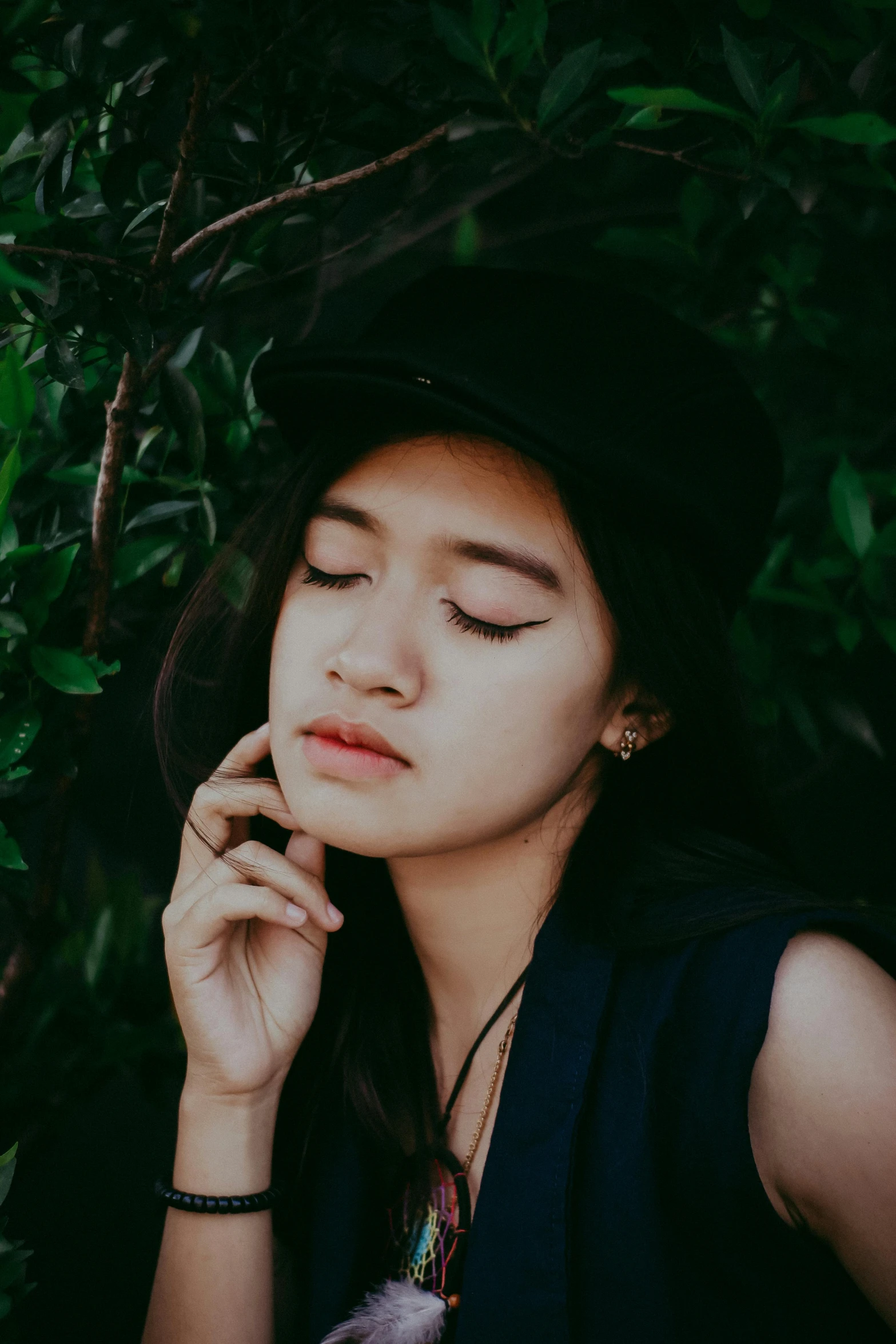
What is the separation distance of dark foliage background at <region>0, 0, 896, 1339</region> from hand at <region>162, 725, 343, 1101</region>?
25cm

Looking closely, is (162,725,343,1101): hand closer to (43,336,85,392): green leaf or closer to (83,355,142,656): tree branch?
(83,355,142,656): tree branch

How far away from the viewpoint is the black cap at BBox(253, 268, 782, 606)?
4.50ft

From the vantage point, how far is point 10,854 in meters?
1.55

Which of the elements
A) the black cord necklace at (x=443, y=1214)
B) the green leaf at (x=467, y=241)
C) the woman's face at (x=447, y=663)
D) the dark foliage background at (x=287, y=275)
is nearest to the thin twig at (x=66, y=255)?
the dark foliage background at (x=287, y=275)

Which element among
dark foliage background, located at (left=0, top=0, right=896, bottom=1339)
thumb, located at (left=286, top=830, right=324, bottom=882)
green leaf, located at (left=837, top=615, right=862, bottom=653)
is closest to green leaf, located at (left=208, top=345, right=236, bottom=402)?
dark foliage background, located at (left=0, top=0, right=896, bottom=1339)

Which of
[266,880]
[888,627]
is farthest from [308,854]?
[888,627]

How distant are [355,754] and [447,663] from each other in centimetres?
17

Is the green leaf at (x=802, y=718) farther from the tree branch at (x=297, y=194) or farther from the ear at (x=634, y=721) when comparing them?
the tree branch at (x=297, y=194)

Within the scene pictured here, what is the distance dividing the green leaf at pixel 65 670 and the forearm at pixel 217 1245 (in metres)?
0.71

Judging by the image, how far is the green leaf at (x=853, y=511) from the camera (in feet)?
6.41

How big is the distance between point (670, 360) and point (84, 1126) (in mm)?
2307

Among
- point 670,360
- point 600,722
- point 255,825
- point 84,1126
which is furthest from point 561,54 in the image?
point 84,1126

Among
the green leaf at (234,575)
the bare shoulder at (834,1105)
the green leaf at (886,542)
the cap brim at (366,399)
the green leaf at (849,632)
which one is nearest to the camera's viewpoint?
the bare shoulder at (834,1105)

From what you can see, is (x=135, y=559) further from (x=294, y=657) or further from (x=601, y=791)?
(x=601, y=791)
